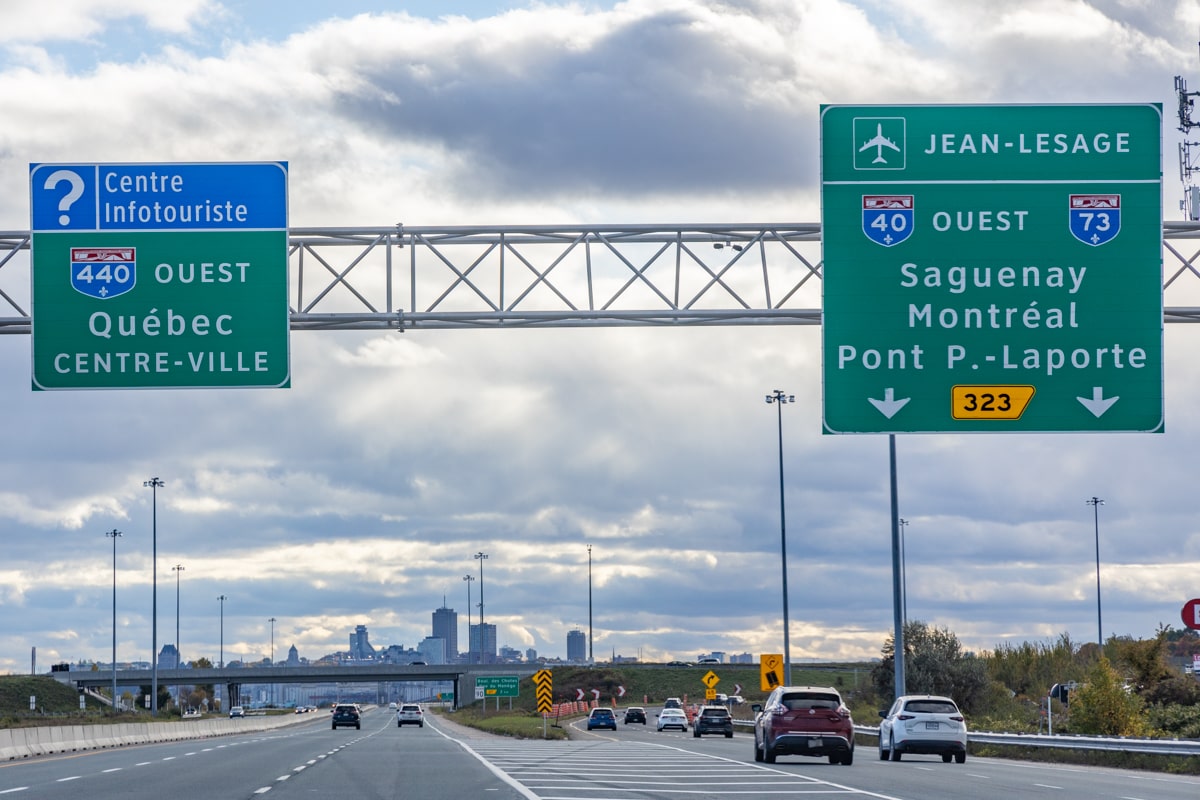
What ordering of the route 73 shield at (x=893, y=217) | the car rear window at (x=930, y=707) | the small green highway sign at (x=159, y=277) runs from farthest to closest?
the car rear window at (x=930, y=707) < the small green highway sign at (x=159, y=277) < the route 73 shield at (x=893, y=217)

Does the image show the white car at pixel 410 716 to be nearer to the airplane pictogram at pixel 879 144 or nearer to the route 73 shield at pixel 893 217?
the route 73 shield at pixel 893 217

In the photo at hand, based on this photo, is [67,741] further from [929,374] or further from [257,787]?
[929,374]

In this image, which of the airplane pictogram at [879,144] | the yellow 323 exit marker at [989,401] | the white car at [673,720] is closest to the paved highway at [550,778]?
the yellow 323 exit marker at [989,401]

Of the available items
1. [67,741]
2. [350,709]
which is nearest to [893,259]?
[67,741]

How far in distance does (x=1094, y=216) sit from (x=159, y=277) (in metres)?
15.0

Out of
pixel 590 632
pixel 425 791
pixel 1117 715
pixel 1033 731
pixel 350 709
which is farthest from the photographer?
pixel 590 632

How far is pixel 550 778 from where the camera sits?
2819cm

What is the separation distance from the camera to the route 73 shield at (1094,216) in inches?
993

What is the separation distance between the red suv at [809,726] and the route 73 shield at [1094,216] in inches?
501

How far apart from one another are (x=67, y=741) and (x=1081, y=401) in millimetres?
34302

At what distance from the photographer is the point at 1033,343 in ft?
81.9

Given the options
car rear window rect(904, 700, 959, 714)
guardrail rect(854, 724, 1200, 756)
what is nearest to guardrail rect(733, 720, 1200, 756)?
guardrail rect(854, 724, 1200, 756)

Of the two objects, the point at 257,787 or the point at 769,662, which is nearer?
the point at 257,787

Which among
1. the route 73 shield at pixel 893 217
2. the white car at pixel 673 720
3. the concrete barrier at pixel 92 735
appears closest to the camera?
the route 73 shield at pixel 893 217
